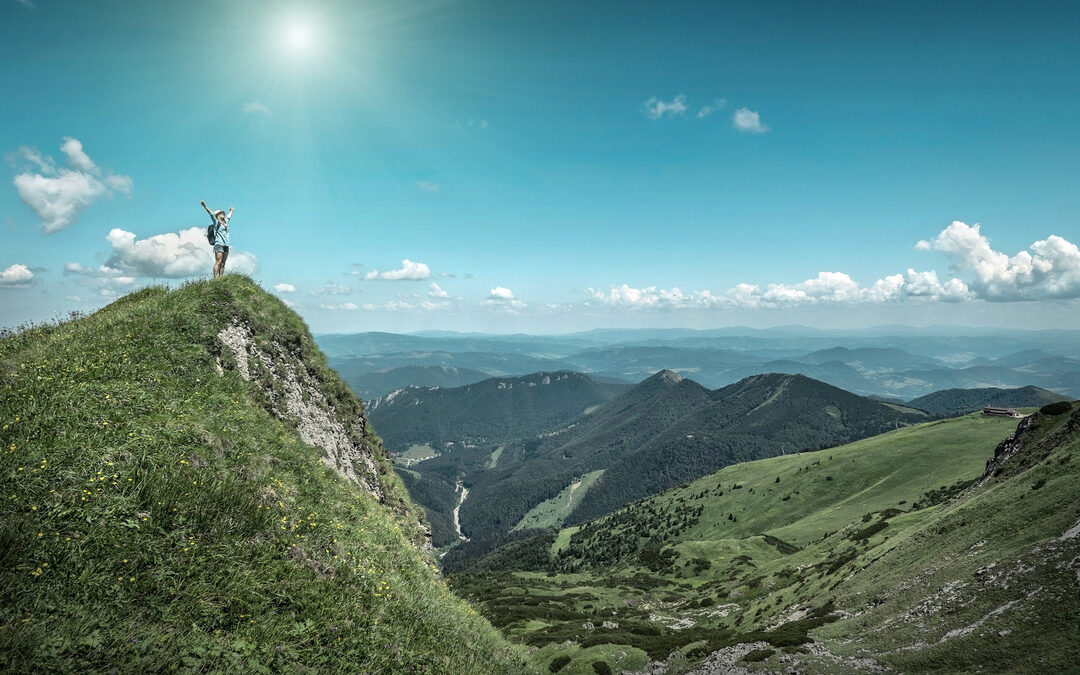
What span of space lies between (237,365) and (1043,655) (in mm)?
35813

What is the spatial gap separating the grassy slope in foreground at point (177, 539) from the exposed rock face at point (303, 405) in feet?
10.6

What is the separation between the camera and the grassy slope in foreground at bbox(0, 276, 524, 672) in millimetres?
7270

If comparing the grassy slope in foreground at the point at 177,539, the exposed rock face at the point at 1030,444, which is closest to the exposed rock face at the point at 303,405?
the grassy slope in foreground at the point at 177,539

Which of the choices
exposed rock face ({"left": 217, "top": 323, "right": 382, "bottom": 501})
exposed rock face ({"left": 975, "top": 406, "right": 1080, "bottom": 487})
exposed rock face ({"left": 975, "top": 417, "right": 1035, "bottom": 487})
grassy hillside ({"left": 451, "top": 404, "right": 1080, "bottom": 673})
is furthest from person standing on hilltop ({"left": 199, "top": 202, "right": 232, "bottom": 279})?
exposed rock face ({"left": 975, "top": 417, "right": 1035, "bottom": 487})

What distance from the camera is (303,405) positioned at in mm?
23453

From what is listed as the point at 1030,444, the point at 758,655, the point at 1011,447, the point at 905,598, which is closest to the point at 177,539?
the point at 758,655

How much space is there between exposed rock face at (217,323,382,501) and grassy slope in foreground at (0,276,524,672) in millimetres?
3219

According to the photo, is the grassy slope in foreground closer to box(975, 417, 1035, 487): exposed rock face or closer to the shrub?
the shrub

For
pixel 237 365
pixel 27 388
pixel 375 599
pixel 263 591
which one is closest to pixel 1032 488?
pixel 375 599

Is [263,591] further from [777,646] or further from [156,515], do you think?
[777,646]

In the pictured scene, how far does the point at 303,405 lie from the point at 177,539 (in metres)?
15.1

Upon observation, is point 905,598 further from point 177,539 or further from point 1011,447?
point 1011,447

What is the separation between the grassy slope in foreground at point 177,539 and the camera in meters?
7.27

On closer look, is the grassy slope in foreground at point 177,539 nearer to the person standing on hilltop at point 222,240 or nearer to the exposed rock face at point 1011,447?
the person standing on hilltop at point 222,240
